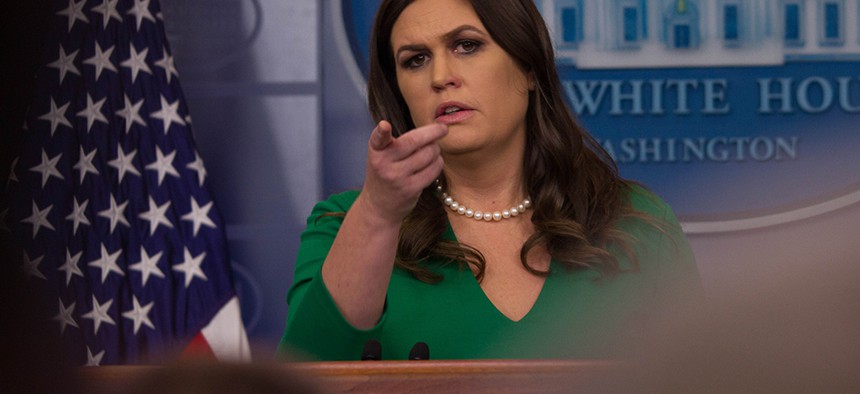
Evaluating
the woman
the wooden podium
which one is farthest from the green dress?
the wooden podium

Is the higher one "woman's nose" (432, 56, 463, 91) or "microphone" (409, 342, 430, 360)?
"woman's nose" (432, 56, 463, 91)

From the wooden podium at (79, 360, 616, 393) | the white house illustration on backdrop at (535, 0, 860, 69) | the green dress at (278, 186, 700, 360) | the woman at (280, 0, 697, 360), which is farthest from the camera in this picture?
the white house illustration on backdrop at (535, 0, 860, 69)

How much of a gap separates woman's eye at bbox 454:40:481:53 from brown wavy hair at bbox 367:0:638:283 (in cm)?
5

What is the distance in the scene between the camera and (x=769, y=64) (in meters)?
3.50

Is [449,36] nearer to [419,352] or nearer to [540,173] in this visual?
[540,173]

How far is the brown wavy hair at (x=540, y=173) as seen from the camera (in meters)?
1.93

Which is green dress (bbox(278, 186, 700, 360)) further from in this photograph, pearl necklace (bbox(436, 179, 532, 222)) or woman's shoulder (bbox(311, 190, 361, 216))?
pearl necklace (bbox(436, 179, 532, 222))

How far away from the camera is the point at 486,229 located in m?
2.04

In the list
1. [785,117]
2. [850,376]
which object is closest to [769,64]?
[785,117]

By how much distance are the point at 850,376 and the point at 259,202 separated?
134 inches

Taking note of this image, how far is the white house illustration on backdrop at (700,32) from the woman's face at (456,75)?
1.56m

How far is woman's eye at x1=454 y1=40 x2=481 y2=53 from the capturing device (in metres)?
1.99

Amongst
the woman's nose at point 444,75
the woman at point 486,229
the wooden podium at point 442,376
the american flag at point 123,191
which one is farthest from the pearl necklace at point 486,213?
the american flag at point 123,191

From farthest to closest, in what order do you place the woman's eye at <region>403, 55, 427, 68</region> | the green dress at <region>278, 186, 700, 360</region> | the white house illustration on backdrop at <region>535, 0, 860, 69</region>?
the white house illustration on backdrop at <region>535, 0, 860, 69</region>
the woman's eye at <region>403, 55, 427, 68</region>
the green dress at <region>278, 186, 700, 360</region>
